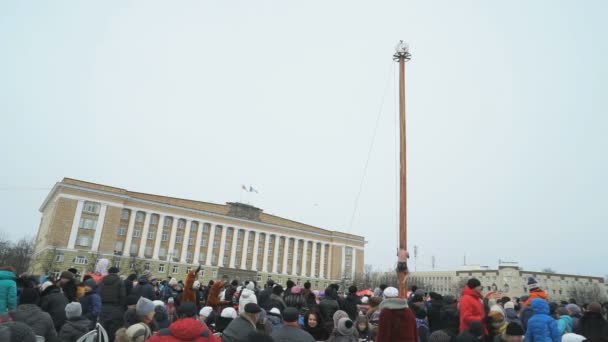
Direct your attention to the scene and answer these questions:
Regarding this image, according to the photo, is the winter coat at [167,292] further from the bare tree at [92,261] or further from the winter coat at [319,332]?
the bare tree at [92,261]

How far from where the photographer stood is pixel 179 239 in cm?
7400

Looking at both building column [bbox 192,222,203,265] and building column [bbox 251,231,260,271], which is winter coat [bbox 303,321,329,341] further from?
building column [bbox 251,231,260,271]

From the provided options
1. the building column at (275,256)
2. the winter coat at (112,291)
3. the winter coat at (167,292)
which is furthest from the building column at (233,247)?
the winter coat at (112,291)

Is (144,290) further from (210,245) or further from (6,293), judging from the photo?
(210,245)

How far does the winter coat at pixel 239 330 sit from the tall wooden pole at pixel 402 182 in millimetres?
5580

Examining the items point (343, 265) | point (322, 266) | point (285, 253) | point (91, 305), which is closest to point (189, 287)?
point (91, 305)

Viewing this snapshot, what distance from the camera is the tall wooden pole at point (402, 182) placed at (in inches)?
411

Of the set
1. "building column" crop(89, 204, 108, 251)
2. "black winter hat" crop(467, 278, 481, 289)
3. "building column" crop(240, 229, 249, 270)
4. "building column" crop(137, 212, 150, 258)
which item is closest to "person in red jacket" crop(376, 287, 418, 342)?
"black winter hat" crop(467, 278, 481, 289)

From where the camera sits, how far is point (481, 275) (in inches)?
4058

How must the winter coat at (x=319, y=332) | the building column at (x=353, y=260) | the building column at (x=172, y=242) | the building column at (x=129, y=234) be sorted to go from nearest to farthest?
the winter coat at (x=319, y=332), the building column at (x=129, y=234), the building column at (x=172, y=242), the building column at (x=353, y=260)

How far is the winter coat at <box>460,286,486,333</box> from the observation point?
23.5 feet

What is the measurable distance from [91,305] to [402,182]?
29.3 feet

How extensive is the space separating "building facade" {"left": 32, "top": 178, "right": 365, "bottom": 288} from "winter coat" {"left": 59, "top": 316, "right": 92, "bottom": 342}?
60.0 metres

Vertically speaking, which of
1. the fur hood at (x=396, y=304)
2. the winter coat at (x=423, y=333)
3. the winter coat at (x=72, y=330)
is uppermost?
the fur hood at (x=396, y=304)
